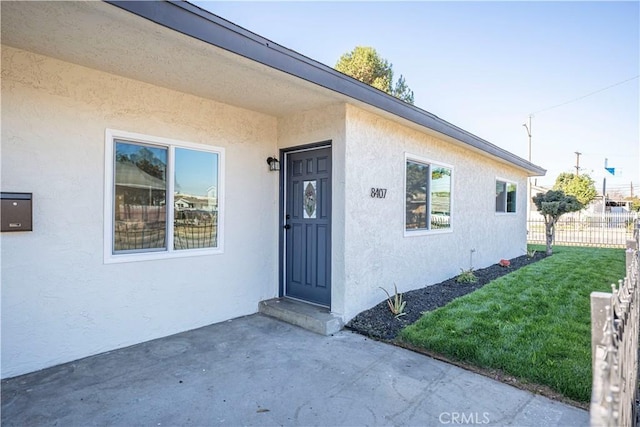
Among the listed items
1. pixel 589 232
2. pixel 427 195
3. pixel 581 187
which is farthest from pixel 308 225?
pixel 581 187

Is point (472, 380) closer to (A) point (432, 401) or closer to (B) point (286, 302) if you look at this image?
(A) point (432, 401)

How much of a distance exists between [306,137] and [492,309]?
11.9ft

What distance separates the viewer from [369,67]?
15875 mm

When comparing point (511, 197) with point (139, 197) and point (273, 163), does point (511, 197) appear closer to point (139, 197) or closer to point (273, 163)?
point (273, 163)

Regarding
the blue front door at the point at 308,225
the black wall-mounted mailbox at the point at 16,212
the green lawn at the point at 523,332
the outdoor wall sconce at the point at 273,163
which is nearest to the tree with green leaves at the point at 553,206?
the green lawn at the point at 523,332

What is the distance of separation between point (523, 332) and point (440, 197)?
3.37m

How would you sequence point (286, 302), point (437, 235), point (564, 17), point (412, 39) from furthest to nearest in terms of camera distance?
point (412, 39), point (564, 17), point (437, 235), point (286, 302)

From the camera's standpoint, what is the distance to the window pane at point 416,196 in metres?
6.02

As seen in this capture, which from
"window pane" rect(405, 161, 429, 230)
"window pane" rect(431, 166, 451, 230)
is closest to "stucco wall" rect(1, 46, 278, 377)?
"window pane" rect(405, 161, 429, 230)

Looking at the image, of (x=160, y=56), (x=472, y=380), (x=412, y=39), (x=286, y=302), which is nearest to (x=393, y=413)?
(x=472, y=380)

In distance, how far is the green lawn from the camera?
3.18 meters

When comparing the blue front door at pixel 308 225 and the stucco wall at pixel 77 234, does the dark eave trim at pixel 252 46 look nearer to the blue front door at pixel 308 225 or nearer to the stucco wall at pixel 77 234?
the blue front door at pixel 308 225

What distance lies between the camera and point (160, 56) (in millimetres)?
3252

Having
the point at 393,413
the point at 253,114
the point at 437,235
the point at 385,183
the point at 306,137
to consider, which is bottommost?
the point at 393,413
